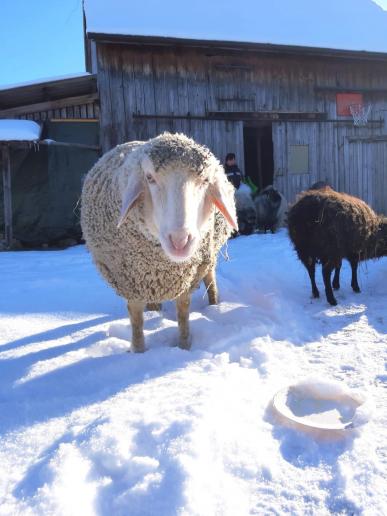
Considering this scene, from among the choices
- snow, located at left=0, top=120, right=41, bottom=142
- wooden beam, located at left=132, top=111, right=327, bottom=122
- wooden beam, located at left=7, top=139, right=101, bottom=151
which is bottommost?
wooden beam, located at left=7, top=139, right=101, bottom=151

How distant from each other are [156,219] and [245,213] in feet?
22.0

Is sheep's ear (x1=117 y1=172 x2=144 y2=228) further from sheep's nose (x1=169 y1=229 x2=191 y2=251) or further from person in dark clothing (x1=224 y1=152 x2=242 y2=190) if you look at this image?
person in dark clothing (x1=224 y1=152 x2=242 y2=190)

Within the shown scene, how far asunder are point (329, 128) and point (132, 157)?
29.7ft

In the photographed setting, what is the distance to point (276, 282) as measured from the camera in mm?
4824

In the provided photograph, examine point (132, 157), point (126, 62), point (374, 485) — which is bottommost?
point (374, 485)

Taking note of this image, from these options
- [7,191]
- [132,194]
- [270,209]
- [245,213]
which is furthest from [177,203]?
[270,209]

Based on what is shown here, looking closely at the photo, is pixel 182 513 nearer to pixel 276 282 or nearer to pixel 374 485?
pixel 374 485

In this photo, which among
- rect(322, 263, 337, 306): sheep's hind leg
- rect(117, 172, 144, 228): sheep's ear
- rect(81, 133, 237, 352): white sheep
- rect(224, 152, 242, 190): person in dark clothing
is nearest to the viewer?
rect(81, 133, 237, 352): white sheep

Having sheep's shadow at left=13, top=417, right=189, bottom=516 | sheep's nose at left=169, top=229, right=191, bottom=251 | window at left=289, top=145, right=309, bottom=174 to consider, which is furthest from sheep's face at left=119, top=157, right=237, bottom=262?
window at left=289, top=145, right=309, bottom=174

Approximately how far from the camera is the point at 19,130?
7363 millimetres

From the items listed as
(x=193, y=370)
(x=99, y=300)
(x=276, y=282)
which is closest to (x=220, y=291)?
(x=276, y=282)

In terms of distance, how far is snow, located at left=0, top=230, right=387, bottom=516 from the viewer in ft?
4.87

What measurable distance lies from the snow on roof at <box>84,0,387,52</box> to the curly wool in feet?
21.8

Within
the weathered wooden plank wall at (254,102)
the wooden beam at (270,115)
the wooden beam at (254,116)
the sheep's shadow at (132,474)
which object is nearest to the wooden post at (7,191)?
the weathered wooden plank wall at (254,102)
